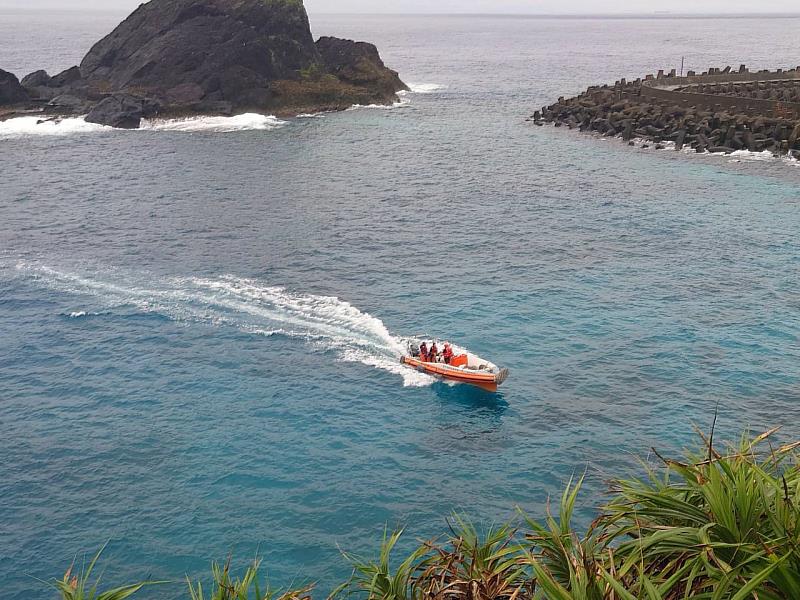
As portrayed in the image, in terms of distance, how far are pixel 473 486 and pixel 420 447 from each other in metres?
3.94

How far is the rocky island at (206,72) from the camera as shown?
12538 centimetres

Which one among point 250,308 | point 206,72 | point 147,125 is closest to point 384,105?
point 206,72

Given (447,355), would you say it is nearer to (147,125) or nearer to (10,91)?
(147,125)

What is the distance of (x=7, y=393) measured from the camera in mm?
44000

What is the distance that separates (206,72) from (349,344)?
303 ft

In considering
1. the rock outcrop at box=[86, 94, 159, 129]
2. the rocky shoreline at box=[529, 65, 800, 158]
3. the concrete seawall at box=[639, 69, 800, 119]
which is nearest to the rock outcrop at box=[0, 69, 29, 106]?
the rock outcrop at box=[86, 94, 159, 129]

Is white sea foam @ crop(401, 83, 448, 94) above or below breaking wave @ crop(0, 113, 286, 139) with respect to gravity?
above

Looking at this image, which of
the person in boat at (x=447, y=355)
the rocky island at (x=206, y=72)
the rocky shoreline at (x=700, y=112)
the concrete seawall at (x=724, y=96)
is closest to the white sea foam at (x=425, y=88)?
the rocky island at (x=206, y=72)

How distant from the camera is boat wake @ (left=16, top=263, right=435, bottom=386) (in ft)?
156

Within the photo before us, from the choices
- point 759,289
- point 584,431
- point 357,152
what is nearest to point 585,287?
point 759,289

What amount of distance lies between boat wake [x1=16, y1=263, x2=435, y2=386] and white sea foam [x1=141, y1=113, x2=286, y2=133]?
60642 millimetres

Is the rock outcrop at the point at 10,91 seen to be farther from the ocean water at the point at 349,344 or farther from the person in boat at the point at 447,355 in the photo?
the person in boat at the point at 447,355

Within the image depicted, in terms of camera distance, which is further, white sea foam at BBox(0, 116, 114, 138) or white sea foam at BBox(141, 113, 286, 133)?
white sea foam at BBox(141, 113, 286, 133)

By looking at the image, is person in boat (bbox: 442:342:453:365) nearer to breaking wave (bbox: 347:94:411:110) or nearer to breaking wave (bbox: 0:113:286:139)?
breaking wave (bbox: 0:113:286:139)
